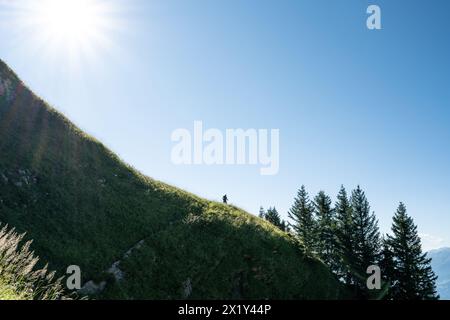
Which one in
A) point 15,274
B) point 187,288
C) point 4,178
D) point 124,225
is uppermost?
point 4,178

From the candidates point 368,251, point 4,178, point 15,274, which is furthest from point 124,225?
point 368,251

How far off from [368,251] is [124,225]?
3971 centimetres

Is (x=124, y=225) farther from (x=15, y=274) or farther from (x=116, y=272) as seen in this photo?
(x=15, y=274)

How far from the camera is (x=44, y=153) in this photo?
29.7 metres

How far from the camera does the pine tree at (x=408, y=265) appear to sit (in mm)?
47903

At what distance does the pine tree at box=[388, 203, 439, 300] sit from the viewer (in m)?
47.9

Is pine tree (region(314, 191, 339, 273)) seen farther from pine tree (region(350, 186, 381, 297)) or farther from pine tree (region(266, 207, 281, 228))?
pine tree (region(266, 207, 281, 228))

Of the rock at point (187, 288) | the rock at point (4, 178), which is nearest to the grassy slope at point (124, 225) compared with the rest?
the rock at point (4, 178)

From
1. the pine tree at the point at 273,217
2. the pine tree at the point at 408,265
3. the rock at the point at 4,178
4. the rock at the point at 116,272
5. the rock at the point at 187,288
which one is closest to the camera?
the rock at the point at 116,272

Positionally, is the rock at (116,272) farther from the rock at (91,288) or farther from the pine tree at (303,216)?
the pine tree at (303,216)

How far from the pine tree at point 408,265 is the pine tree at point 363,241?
8.47 ft

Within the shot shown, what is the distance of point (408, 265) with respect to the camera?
50.5m

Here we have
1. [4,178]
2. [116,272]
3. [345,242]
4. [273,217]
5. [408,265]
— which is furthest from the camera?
[273,217]
